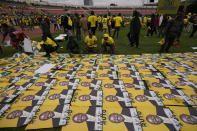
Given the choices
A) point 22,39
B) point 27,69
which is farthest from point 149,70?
point 22,39

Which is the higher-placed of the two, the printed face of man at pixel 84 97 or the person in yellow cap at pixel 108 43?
the person in yellow cap at pixel 108 43

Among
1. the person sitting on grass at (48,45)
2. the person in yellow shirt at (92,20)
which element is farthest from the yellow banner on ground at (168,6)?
the person sitting on grass at (48,45)

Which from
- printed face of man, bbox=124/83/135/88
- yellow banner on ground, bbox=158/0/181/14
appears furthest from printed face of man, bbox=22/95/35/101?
yellow banner on ground, bbox=158/0/181/14

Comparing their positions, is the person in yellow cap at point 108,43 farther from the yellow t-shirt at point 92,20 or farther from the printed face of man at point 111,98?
the printed face of man at point 111,98

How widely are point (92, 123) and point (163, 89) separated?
189 centimetres

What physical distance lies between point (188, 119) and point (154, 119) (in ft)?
1.78

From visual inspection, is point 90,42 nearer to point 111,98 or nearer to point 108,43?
point 108,43

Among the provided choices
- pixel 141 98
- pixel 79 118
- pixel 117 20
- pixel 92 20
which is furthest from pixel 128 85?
pixel 117 20

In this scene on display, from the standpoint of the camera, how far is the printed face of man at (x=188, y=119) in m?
2.13

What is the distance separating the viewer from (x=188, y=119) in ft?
7.14

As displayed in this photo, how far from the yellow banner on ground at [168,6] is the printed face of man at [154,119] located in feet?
35.1

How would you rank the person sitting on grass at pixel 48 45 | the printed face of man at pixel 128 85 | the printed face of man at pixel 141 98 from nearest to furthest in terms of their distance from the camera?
1. the printed face of man at pixel 141 98
2. the printed face of man at pixel 128 85
3. the person sitting on grass at pixel 48 45

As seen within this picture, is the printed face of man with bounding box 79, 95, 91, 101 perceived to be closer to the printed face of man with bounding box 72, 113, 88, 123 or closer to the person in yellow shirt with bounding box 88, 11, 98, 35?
the printed face of man with bounding box 72, 113, 88, 123

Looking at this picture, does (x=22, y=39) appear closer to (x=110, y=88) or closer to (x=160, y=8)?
(x=110, y=88)
